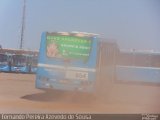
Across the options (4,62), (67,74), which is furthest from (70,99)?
(4,62)

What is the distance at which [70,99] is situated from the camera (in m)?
4.14

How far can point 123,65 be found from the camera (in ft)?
14.9

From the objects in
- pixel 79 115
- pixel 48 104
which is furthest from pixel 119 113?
pixel 48 104

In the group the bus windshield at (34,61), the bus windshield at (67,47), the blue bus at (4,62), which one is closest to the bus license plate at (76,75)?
the bus windshield at (67,47)

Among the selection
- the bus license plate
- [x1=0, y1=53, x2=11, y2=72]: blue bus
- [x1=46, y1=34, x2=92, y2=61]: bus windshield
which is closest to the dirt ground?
[x1=0, y1=53, x2=11, y2=72]: blue bus

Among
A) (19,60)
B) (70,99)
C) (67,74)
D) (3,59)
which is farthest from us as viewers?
(67,74)

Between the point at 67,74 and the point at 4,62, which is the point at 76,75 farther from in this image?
the point at 4,62

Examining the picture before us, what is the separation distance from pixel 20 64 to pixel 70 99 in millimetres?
577

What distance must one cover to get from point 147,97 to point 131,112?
0.29 metres

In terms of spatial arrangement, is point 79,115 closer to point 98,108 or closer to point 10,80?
point 98,108

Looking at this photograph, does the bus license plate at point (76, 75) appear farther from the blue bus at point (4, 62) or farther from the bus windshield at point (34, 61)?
the blue bus at point (4, 62)

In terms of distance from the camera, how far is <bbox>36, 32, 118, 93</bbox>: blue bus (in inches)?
167

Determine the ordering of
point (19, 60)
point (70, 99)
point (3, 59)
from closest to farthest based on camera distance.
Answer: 1. point (3, 59)
2. point (19, 60)
3. point (70, 99)

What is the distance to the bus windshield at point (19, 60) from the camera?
388 centimetres
